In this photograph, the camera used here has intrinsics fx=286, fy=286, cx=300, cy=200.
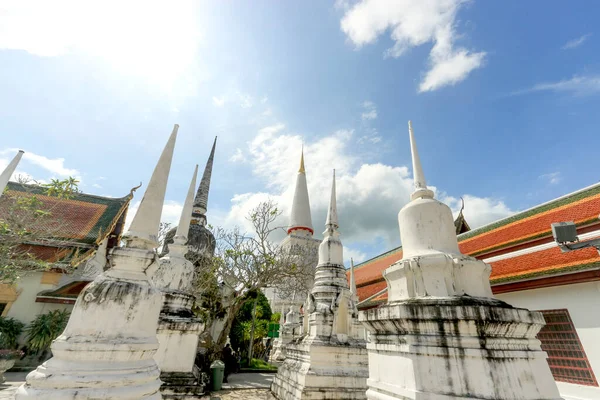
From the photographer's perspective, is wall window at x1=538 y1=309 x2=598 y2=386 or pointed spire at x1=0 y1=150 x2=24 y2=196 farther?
wall window at x1=538 y1=309 x2=598 y2=386

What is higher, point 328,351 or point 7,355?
point 328,351

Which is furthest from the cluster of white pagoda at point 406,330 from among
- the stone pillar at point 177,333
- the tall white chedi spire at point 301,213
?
the tall white chedi spire at point 301,213

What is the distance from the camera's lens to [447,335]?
254 centimetres

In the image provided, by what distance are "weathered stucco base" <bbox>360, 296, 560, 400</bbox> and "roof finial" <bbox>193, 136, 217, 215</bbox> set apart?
1623 centimetres

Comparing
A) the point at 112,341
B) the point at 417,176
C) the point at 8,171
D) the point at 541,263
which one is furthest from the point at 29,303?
the point at 541,263

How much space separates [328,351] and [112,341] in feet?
18.9

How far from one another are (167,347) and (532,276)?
817 centimetres

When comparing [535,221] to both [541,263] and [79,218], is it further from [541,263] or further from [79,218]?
[79,218]

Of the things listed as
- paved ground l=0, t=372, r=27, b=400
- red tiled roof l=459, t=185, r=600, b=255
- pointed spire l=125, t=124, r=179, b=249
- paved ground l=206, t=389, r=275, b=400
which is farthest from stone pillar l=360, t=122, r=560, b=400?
paved ground l=0, t=372, r=27, b=400

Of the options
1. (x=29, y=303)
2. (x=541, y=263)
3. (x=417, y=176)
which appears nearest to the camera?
(x=417, y=176)

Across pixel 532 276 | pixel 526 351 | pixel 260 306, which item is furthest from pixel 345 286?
pixel 260 306

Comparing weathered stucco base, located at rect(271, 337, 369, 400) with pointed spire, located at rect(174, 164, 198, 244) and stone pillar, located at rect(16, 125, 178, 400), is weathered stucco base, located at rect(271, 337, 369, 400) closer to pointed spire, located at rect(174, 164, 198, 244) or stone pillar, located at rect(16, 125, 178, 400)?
pointed spire, located at rect(174, 164, 198, 244)

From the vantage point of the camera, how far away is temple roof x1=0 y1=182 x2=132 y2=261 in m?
13.8

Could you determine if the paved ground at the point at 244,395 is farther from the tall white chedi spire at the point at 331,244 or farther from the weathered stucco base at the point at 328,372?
the tall white chedi spire at the point at 331,244
